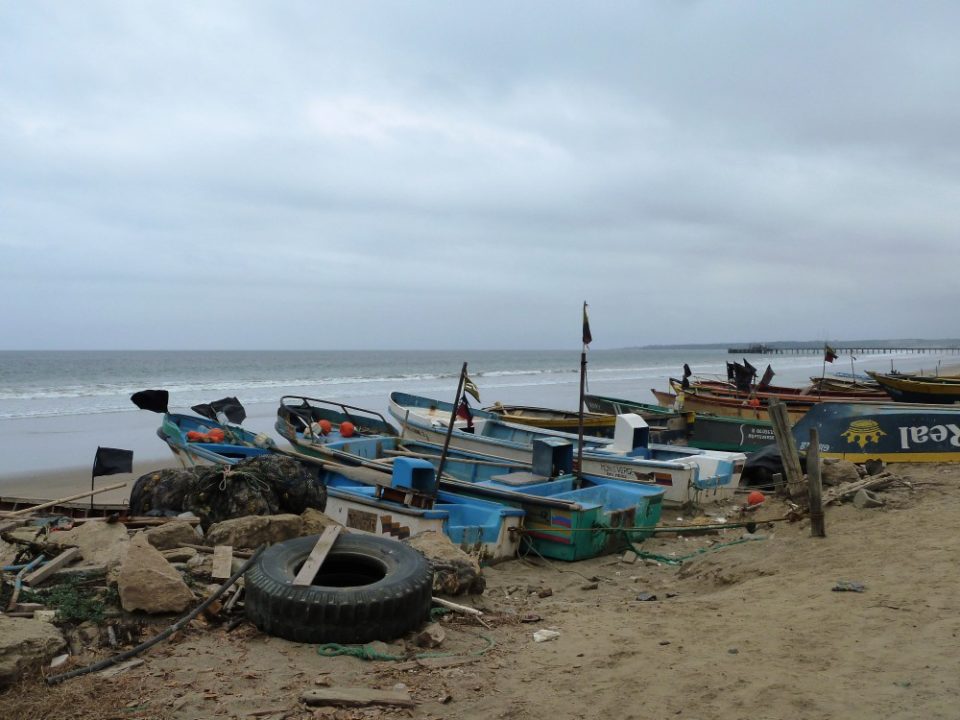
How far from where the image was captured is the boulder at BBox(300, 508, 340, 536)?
7.60 meters

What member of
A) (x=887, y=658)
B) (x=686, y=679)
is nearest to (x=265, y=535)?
(x=686, y=679)

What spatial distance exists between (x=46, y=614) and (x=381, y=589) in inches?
96.8

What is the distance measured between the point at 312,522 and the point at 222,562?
5.09 ft

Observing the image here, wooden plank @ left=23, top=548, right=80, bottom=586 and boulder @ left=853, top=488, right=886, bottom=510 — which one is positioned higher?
boulder @ left=853, top=488, right=886, bottom=510

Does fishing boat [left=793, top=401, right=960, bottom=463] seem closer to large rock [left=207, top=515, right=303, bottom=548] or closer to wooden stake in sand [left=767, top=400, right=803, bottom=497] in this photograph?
wooden stake in sand [left=767, top=400, right=803, bottom=497]

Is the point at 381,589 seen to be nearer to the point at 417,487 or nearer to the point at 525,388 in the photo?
the point at 417,487

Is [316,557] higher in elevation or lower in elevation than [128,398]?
higher

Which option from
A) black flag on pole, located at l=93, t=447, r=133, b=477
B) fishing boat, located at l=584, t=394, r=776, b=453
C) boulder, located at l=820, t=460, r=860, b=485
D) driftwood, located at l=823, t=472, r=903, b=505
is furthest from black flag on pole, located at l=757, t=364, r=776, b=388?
black flag on pole, located at l=93, t=447, r=133, b=477

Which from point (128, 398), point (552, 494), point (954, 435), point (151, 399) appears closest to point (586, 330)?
point (552, 494)

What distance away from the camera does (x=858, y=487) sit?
33.0ft

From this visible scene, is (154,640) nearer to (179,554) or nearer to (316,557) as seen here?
(316,557)

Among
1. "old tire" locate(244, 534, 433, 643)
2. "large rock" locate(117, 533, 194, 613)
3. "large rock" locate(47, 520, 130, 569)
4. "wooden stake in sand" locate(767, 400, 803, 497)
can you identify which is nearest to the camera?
"old tire" locate(244, 534, 433, 643)

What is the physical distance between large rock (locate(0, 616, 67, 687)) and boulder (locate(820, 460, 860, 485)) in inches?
413

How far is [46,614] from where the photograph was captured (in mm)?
5391
